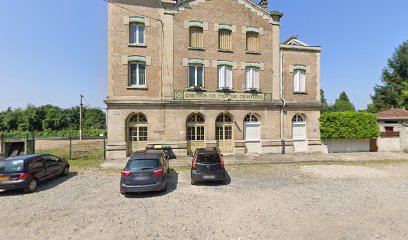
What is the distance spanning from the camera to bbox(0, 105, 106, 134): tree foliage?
58188 millimetres

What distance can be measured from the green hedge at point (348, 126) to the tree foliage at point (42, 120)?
6458cm

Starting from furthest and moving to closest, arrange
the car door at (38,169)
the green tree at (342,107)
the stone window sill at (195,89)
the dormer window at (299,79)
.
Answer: the green tree at (342,107), the dormer window at (299,79), the stone window sill at (195,89), the car door at (38,169)

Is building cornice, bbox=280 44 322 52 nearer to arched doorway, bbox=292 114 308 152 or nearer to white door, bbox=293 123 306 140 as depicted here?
arched doorway, bbox=292 114 308 152

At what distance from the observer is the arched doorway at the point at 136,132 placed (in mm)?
15172

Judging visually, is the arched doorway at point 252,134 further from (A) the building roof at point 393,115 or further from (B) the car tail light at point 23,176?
(B) the car tail light at point 23,176

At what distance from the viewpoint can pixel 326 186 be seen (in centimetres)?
866

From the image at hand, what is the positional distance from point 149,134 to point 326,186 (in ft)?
38.6

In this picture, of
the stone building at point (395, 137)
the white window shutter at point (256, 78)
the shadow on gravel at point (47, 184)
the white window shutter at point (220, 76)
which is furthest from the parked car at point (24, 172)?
the stone building at point (395, 137)

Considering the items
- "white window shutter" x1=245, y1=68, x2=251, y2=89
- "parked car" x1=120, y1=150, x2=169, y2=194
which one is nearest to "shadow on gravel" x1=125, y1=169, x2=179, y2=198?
"parked car" x1=120, y1=150, x2=169, y2=194

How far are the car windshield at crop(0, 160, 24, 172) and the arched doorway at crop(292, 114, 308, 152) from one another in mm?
18397

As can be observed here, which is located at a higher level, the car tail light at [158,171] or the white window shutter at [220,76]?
the white window shutter at [220,76]

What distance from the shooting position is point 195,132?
16.1m

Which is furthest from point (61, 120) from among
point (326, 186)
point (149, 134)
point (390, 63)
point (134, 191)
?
point (390, 63)

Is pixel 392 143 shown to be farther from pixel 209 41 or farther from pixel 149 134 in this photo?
pixel 149 134
